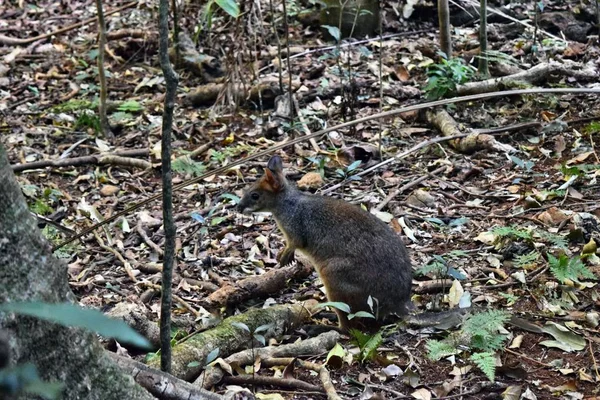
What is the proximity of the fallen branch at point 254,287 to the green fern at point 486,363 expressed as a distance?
1.90 m

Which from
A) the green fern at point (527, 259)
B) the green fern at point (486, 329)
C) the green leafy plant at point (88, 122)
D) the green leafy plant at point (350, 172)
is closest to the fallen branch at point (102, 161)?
the green leafy plant at point (88, 122)

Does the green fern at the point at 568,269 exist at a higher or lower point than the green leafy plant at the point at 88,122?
lower

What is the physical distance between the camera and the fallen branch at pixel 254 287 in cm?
549

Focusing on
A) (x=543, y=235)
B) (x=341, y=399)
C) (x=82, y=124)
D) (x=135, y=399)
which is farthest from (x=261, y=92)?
(x=135, y=399)

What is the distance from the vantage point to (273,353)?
454 cm

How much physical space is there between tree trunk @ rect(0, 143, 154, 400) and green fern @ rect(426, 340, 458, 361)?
210 centimetres

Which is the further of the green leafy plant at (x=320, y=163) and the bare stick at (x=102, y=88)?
the bare stick at (x=102, y=88)

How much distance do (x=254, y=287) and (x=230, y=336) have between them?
98 cm

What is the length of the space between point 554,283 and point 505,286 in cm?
32

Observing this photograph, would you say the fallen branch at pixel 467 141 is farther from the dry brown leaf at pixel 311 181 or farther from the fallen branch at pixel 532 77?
the dry brown leaf at pixel 311 181

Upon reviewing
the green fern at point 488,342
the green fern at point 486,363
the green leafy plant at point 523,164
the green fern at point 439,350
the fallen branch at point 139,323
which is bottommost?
the green leafy plant at point 523,164

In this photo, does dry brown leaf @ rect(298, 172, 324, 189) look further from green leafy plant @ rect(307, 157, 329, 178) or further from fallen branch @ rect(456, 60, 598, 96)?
fallen branch @ rect(456, 60, 598, 96)

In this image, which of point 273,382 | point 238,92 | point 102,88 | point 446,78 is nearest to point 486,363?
point 273,382

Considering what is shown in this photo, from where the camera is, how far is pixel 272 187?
613 centimetres
